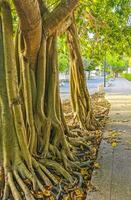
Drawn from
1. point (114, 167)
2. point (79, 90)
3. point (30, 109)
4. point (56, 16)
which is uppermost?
point (56, 16)

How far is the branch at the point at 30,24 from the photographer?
4.72m

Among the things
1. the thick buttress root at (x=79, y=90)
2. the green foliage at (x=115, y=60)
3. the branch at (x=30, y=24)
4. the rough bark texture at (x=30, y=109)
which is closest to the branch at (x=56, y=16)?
the rough bark texture at (x=30, y=109)

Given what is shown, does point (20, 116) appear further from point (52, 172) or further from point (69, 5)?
point (69, 5)

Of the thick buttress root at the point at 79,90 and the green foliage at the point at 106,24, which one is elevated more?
the green foliage at the point at 106,24

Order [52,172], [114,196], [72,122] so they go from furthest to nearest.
Answer: [72,122] < [52,172] < [114,196]

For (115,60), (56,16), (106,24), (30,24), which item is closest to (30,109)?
(30,24)

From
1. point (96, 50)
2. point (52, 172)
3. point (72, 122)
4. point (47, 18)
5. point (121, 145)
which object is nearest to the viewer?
point (52, 172)

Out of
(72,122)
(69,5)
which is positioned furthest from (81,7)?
(69,5)

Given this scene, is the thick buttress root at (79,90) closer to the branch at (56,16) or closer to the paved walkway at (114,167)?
the paved walkway at (114,167)

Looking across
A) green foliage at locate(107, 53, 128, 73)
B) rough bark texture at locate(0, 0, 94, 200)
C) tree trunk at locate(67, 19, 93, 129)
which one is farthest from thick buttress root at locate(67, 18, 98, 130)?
green foliage at locate(107, 53, 128, 73)

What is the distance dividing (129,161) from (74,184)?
129cm

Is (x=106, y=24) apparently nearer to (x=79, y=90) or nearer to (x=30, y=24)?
(x=79, y=90)

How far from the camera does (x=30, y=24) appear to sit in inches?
202

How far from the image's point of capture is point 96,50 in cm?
1312
